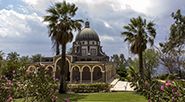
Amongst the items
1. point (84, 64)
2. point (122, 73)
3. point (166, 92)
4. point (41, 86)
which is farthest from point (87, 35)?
point (166, 92)

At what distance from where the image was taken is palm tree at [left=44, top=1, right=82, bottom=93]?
34.7 metres

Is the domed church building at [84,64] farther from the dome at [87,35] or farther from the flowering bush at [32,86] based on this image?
the flowering bush at [32,86]

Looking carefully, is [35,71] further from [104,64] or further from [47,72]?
[104,64]

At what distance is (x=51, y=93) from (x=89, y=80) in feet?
178

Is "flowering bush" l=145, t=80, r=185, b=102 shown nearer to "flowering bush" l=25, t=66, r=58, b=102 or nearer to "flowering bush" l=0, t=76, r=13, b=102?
"flowering bush" l=25, t=66, r=58, b=102

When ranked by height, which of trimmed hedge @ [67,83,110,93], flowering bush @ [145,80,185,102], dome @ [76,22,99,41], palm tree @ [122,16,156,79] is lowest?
flowering bush @ [145,80,185,102]

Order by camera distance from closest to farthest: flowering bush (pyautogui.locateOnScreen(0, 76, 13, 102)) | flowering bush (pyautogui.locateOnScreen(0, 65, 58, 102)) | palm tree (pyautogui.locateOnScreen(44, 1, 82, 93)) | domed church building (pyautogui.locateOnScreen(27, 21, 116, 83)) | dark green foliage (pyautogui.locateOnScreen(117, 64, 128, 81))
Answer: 1. dark green foliage (pyautogui.locateOnScreen(117, 64, 128, 81))
2. flowering bush (pyautogui.locateOnScreen(0, 76, 13, 102))
3. flowering bush (pyautogui.locateOnScreen(0, 65, 58, 102))
4. palm tree (pyautogui.locateOnScreen(44, 1, 82, 93))
5. domed church building (pyautogui.locateOnScreen(27, 21, 116, 83))

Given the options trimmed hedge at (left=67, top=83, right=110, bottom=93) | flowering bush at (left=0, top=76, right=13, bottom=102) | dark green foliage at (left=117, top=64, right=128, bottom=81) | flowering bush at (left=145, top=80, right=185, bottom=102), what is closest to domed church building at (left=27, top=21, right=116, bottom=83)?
dark green foliage at (left=117, top=64, right=128, bottom=81)

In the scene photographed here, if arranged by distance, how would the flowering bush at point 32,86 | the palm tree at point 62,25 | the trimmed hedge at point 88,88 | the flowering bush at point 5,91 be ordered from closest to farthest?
the flowering bush at point 5,91 < the flowering bush at point 32,86 < the palm tree at point 62,25 < the trimmed hedge at point 88,88

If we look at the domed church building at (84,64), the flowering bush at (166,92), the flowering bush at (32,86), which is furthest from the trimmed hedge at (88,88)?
the flowering bush at (166,92)

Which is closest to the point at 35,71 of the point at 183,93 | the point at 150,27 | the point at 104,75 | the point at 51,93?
the point at 51,93

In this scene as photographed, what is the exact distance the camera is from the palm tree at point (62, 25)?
34.7 m

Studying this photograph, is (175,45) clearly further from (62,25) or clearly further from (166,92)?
(166,92)

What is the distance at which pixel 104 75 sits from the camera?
6088cm
